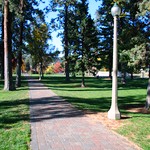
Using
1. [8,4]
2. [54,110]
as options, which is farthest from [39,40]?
[54,110]

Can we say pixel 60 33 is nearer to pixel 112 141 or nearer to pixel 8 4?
pixel 8 4

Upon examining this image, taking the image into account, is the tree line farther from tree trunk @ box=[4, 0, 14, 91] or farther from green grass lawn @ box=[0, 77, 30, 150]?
green grass lawn @ box=[0, 77, 30, 150]

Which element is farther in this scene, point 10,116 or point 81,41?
point 81,41

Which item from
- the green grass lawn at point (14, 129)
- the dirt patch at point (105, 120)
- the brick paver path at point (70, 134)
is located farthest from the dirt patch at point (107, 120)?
the green grass lawn at point (14, 129)

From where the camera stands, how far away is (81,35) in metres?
28.8

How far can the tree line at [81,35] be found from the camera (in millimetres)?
15625

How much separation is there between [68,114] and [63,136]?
3615 mm

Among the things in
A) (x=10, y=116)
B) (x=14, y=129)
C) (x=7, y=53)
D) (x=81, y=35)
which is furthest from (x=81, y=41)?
(x=14, y=129)

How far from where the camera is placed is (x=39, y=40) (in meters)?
42.9

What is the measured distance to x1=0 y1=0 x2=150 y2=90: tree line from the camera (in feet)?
51.3

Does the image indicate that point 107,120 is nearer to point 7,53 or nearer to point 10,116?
point 10,116

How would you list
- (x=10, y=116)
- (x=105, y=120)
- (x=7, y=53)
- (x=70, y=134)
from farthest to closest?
1. (x=7, y=53)
2. (x=10, y=116)
3. (x=105, y=120)
4. (x=70, y=134)

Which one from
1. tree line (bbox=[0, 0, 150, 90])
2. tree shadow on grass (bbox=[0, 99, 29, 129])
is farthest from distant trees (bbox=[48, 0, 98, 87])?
tree shadow on grass (bbox=[0, 99, 29, 129])

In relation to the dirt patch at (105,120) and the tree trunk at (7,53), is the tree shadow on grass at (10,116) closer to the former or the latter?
the dirt patch at (105,120)
